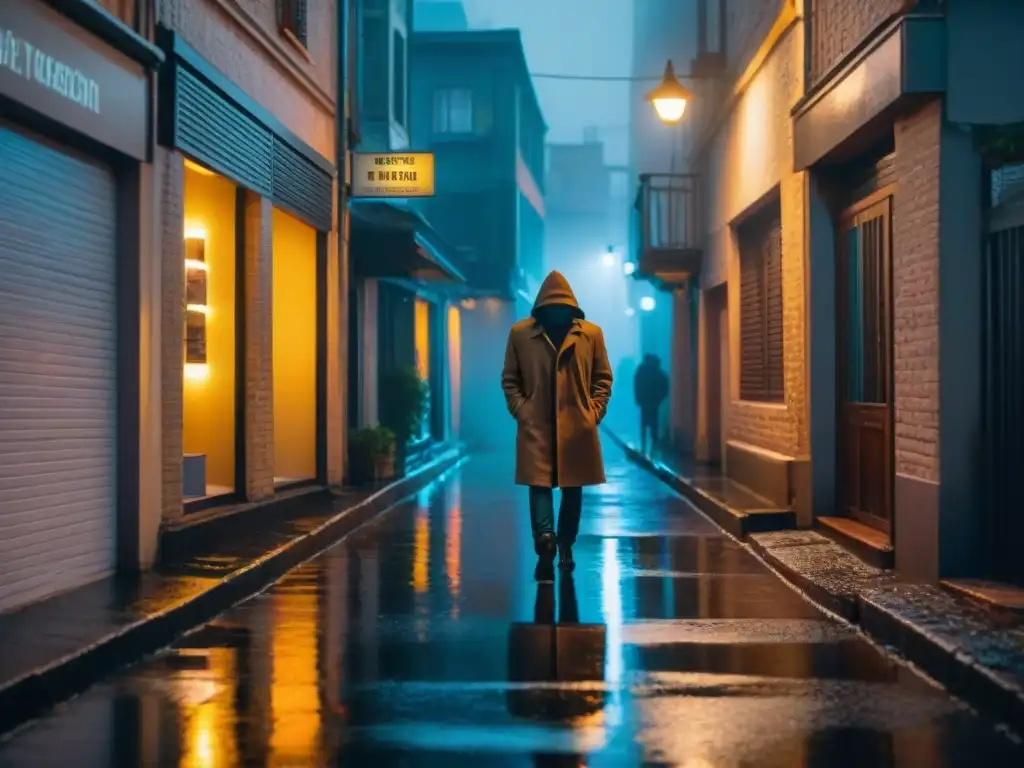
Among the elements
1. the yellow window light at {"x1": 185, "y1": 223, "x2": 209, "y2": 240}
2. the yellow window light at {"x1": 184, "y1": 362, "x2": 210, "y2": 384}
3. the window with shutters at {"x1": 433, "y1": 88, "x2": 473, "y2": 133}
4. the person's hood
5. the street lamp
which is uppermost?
the window with shutters at {"x1": 433, "y1": 88, "x2": 473, "y2": 133}

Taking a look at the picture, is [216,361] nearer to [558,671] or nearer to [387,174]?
[387,174]

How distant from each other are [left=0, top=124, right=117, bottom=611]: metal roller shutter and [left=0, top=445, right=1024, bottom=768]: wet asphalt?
1229mm

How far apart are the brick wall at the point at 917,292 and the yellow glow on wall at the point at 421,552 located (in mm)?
3384

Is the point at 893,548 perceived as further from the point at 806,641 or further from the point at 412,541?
the point at 412,541

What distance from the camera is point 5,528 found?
26.4 ft

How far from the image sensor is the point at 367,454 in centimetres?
1795

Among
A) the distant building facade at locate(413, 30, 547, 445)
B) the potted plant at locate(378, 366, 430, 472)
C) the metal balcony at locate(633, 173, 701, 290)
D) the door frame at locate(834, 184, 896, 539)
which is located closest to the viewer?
the door frame at locate(834, 184, 896, 539)

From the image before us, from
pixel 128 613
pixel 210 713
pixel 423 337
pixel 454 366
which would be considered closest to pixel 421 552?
pixel 128 613

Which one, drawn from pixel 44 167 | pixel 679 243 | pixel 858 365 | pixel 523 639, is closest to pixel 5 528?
pixel 44 167

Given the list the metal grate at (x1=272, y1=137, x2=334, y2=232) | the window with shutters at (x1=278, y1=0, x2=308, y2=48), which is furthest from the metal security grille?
the window with shutters at (x1=278, y1=0, x2=308, y2=48)

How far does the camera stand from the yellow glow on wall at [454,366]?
32719mm

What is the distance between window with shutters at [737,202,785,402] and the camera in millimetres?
15609

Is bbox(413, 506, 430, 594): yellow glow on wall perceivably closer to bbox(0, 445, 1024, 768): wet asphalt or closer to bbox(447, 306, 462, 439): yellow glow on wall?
bbox(0, 445, 1024, 768): wet asphalt

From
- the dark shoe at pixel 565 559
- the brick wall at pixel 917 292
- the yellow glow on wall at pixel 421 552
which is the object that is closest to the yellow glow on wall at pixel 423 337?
the yellow glow on wall at pixel 421 552
